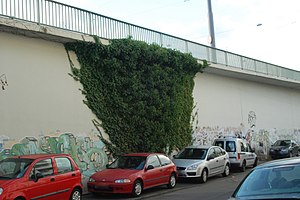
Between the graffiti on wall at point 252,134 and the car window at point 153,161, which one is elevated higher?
the graffiti on wall at point 252,134

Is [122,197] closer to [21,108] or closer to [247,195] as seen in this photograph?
[21,108]

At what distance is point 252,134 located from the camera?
30062 millimetres

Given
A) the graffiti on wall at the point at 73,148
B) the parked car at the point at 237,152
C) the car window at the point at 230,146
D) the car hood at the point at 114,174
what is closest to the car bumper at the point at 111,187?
the car hood at the point at 114,174

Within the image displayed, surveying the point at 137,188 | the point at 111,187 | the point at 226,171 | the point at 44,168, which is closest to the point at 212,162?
the point at 226,171

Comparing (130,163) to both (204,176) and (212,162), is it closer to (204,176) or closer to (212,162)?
(204,176)

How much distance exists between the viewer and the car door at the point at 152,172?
528 inches

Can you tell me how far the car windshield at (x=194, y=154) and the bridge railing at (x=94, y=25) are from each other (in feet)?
20.7

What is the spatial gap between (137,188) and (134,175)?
46 centimetres

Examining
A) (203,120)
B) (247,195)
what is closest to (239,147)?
(203,120)

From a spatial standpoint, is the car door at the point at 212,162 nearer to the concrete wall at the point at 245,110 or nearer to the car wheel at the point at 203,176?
the car wheel at the point at 203,176

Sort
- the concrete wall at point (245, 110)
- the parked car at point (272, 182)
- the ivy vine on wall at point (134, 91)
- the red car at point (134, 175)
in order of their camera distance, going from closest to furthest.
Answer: the parked car at point (272, 182)
the red car at point (134, 175)
the ivy vine on wall at point (134, 91)
the concrete wall at point (245, 110)

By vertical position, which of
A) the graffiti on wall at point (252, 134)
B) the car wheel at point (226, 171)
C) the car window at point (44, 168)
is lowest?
the car wheel at point (226, 171)

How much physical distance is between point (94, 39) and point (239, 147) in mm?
10165

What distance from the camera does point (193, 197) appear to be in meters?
12.6
